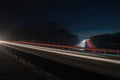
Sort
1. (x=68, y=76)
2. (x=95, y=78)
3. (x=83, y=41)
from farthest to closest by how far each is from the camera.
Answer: (x=83, y=41) < (x=68, y=76) < (x=95, y=78)

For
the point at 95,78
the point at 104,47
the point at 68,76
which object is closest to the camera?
the point at 95,78

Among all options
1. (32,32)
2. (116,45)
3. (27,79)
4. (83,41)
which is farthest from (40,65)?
(32,32)

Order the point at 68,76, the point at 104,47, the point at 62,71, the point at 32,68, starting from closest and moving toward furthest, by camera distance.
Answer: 1. the point at 68,76
2. the point at 62,71
3. the point at 32,68
4. the point at 104,47

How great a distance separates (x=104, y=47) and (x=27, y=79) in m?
18.4

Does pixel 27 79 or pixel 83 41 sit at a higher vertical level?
pixel 83 41

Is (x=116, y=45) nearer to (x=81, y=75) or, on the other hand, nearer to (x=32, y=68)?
(x=32, y=68)

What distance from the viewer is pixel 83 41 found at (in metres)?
38.9

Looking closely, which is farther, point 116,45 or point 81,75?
point 116,45

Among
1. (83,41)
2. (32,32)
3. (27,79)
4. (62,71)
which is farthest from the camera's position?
(32,32)

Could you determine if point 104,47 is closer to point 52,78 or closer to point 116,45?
point 116,45

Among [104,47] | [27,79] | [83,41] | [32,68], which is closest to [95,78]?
[27,79]

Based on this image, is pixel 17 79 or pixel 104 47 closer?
pixel 17 79

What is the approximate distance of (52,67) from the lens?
500 inches

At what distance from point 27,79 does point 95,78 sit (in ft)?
16.6
